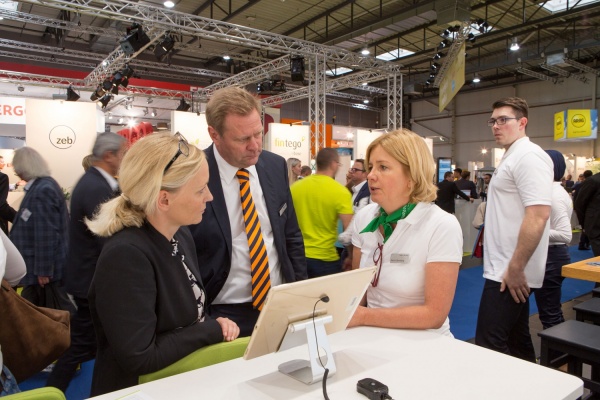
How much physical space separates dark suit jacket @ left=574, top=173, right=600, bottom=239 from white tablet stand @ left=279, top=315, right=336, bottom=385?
3.63 metres

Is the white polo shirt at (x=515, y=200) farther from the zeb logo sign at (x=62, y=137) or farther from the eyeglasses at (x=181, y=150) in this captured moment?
the zeb logo sign at (x=62, y=137)

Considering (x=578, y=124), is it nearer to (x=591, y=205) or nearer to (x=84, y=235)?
(x=591, y=205)

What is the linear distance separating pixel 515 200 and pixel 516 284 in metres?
0.42

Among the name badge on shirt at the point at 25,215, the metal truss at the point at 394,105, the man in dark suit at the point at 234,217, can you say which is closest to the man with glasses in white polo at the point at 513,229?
the man in dark suit at the point at 234,217

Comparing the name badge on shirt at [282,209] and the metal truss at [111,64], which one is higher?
the metal truss at [111,64]

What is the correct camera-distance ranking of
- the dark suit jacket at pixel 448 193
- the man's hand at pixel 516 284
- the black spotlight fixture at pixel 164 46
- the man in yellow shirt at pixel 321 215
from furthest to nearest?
the black spotlight fixture at pixel 164 46, the dark suit jacket at pixel 448 193, the man in yellow shirt at pixel 321 215, the man's hand at pixel 516 284

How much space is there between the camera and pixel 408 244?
1575mm

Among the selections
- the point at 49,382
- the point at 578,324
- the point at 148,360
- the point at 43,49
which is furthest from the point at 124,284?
the point at 43,49

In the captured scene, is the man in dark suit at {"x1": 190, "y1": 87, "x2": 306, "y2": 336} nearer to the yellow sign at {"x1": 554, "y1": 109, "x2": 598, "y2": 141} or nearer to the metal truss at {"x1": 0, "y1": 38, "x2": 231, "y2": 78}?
the metal truss at {"x1": 0, "y1": 38, "x2": 231, "y2": 78}

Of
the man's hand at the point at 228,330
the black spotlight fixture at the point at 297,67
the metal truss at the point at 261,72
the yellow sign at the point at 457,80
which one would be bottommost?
the man's hand at the point at 228,330

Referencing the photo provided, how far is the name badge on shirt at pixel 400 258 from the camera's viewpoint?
5.14 ft

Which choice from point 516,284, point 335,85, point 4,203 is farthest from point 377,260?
point 335,85

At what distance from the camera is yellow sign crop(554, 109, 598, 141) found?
1241 centimetres

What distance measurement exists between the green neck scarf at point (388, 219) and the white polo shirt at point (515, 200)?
0.87 meters
